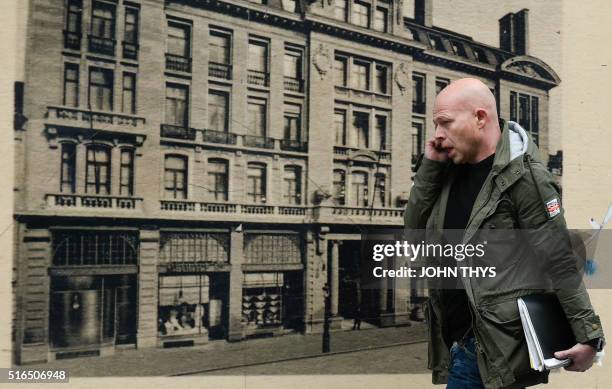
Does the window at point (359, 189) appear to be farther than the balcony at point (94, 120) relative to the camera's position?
Yes

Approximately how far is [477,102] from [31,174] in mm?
3958

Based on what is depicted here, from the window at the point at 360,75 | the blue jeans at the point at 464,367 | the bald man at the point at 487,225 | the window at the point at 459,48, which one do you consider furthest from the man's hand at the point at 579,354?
the window at the point at 459,48

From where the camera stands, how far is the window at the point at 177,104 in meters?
5.62

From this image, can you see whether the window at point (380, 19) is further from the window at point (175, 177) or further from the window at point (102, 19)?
the window at point (102, 19)

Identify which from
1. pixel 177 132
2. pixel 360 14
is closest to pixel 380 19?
pixel 360 14

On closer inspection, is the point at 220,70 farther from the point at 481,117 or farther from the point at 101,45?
the point at 481,117

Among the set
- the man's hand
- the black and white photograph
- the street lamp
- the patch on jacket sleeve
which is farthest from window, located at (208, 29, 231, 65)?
the man's hand

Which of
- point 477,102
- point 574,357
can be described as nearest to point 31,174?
point 477,102

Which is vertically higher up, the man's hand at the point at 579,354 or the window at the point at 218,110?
the window at the point at 218,110

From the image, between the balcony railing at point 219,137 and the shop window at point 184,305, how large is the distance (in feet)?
4.10

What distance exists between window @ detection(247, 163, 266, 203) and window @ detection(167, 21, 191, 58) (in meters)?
1.20

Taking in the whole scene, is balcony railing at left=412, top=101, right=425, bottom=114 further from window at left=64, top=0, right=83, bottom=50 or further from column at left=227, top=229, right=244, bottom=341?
window at left=64, top=0, right=83, bottom=50

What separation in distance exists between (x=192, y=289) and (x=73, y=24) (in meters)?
2.55

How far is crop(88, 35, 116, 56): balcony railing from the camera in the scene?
17.8 ft
